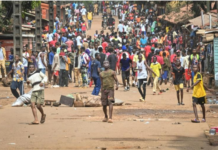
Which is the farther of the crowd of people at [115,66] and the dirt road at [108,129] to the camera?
the crowd of people at [115,66]

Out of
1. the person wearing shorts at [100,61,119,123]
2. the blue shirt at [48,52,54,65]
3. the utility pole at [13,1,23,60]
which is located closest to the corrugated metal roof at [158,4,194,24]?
the utility pole at [13,1,23,60]

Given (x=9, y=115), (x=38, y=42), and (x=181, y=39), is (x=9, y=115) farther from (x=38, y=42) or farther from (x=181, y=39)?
(x=181, y=39)

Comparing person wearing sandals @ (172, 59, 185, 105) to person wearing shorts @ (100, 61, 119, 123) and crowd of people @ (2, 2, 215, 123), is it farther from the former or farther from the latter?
person wearing shorts @ (100, 61, 119, 123)

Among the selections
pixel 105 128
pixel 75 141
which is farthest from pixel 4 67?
pixel 75 141

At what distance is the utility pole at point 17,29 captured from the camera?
81.5 ft

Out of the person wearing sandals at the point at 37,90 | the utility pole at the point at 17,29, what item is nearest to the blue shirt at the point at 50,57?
the utility pole at the point at 17,29

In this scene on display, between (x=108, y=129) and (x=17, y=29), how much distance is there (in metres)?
14.5

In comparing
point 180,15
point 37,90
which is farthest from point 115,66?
point 180,15

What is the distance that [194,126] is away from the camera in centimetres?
1230

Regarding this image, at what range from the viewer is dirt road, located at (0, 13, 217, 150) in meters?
9.91

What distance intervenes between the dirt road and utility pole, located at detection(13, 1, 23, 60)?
7.77 meters

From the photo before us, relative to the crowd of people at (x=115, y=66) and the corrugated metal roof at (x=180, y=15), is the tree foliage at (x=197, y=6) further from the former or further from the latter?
the crowd of people at (x=115, y=66)

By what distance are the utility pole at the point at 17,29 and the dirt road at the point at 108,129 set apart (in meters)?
7.77

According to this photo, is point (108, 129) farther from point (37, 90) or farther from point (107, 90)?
point (37, 90)
